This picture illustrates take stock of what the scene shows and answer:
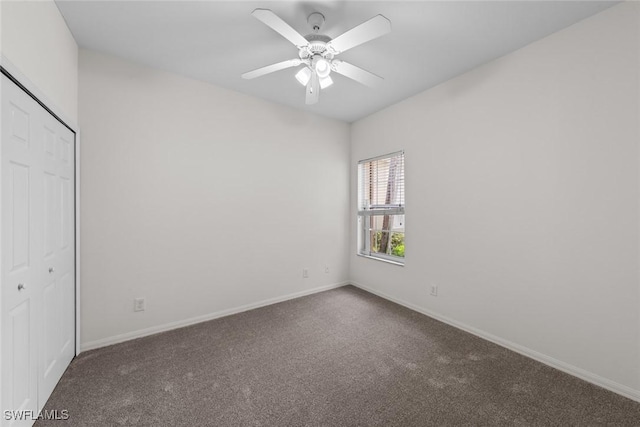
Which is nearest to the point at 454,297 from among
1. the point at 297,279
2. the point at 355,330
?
the point at 355,330

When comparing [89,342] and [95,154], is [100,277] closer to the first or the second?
[89,342]

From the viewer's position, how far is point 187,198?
2717 mm

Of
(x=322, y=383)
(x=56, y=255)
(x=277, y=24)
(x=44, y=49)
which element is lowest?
(x=322, y=383)

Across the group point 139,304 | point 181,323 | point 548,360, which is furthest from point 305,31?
point 548,360

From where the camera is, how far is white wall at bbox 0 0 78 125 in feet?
4.18

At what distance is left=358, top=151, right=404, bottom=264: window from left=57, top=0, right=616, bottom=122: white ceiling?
1.16 meters

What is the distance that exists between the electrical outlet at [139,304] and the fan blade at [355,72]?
2717 millimetres

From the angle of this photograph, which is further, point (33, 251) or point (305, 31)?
point (305, 31)

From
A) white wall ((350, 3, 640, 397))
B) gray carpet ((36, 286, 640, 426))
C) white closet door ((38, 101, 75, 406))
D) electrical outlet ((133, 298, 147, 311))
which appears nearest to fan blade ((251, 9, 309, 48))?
white closet door ((38, 101, 75, 406))

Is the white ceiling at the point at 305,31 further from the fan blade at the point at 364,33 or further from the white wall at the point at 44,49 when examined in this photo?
the fan blade at the point at 364,33

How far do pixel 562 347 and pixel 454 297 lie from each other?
871mm

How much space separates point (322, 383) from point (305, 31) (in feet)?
8.61

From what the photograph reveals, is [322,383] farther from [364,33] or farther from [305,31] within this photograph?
[305,31]

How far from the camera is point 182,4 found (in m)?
1.74
